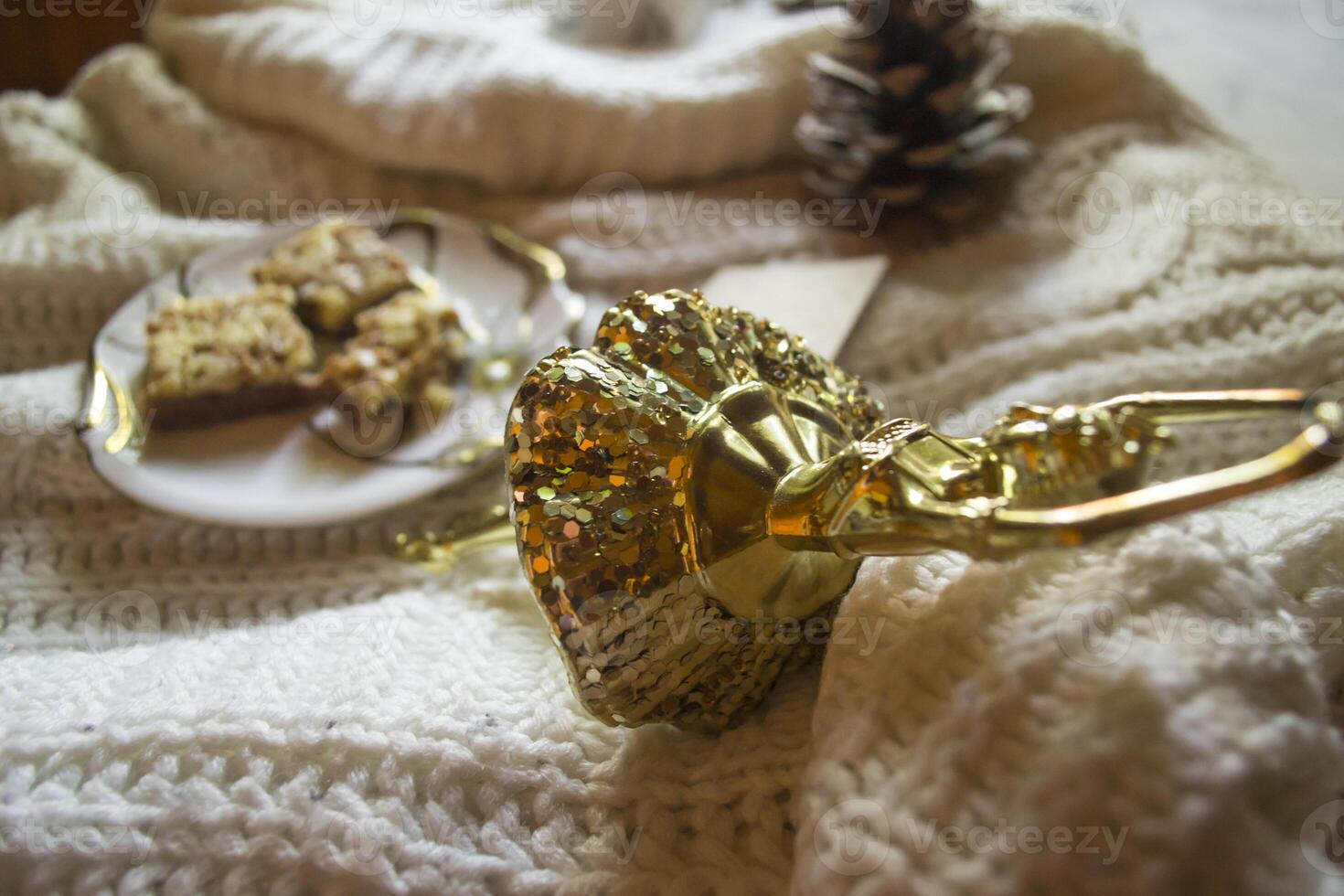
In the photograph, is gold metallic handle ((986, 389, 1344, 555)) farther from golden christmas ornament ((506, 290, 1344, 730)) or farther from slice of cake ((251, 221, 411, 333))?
slice of cake ((251, 221, 411, 333))

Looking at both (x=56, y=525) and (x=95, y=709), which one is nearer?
(x=95, y=709)

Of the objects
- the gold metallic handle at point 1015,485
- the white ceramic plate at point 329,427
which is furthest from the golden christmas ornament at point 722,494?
the white ceramic plate at point 329,427

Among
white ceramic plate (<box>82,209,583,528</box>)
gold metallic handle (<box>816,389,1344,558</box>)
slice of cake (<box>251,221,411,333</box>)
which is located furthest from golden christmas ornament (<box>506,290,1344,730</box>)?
slice of cake (<box>251,221,411,333</box>)

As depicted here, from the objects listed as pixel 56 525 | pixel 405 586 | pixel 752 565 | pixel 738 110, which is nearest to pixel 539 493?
pixel 752 565

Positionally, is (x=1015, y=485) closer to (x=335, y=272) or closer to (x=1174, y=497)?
(x=1174, y=497)

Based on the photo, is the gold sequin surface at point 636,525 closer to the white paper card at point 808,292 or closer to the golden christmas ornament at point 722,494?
the golden christmas ornament at point 722,494

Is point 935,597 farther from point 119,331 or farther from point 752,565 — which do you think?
point 119,331
